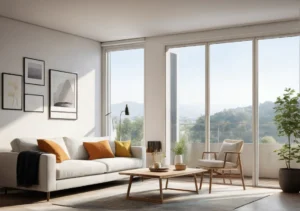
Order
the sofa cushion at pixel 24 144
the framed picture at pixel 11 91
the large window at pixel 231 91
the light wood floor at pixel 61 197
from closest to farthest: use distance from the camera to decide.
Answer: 1. the light wood floor at pixel 61 197
2. the sofa cushion at pixel 24 144
3. the framed picture at pixel 11 91
4. the large window at pixel 231 91

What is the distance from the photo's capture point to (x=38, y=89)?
782 cm

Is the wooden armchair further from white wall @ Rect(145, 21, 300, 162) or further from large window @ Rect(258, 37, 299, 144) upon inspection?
white wall @ Rect(145, 21, 300, 162)

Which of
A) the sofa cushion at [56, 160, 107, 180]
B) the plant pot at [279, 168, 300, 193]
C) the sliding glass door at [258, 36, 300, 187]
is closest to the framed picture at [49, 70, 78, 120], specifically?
the sofa cushion at [56, 160, 107, 180]

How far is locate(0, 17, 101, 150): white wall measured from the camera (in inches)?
286

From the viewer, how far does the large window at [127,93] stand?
917cm

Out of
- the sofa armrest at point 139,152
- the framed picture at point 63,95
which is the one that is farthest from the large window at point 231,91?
the framed picture at point 63,95

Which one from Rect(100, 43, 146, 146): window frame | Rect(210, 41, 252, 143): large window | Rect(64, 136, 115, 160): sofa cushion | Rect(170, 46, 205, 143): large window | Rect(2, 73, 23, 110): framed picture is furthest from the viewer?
Rect(100, 43, 146, 146): window frame

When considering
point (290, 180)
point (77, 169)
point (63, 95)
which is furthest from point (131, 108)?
point (290, 180)

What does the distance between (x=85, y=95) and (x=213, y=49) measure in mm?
2717

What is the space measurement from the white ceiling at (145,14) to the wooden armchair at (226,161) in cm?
208

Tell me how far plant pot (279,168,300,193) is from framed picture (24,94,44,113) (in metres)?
4.20

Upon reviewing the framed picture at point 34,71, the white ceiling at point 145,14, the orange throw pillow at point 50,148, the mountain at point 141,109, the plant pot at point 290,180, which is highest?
the white ceiling at point 145,14

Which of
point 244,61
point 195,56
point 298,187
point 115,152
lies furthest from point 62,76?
point 298,187

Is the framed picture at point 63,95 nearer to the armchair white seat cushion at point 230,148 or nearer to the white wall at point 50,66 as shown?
the white wall at point 50,66
